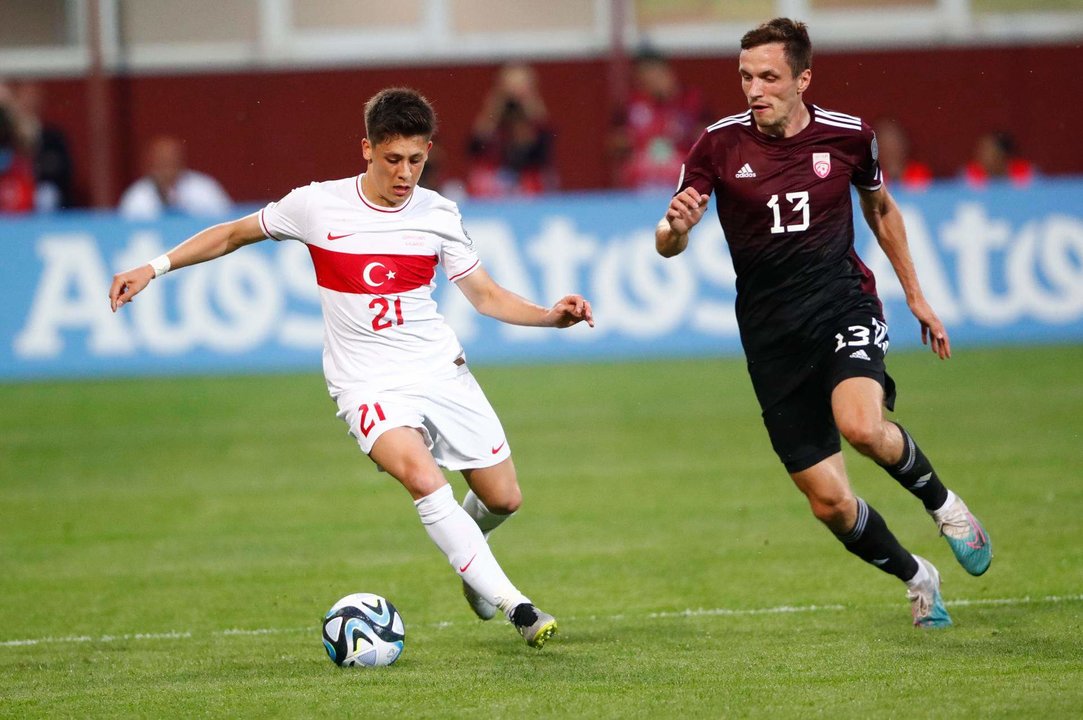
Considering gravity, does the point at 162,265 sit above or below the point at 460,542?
above

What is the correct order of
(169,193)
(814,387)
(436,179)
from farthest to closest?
(436,179) → (169,193) → (814,387)

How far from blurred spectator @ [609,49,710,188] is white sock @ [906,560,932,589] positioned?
11.3 metres

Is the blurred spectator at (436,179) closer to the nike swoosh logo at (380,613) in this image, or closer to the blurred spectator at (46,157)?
the blurred spectator at (46,157)

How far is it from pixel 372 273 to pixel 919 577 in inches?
102

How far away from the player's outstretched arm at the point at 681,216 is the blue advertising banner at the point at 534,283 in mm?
8838

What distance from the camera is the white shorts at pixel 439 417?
20.4 ft

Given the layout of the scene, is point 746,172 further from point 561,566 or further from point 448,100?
point 448,100

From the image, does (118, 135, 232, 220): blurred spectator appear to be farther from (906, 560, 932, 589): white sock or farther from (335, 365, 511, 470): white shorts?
(906, 560, 932, 589): white sock

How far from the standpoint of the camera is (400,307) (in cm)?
642

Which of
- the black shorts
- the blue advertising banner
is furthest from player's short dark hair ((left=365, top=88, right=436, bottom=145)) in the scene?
the blue advertising banner

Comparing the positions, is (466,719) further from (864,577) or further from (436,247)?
(864,577)

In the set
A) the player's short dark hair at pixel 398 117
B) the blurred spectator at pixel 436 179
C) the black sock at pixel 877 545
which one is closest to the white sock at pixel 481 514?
the black sock at pixel 877 545

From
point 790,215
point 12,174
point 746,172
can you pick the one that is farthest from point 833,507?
point 12,174

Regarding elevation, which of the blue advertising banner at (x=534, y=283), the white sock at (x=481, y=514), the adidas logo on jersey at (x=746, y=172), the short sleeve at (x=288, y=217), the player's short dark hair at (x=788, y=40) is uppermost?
the player's short dark hair at (x=788, y=40)
